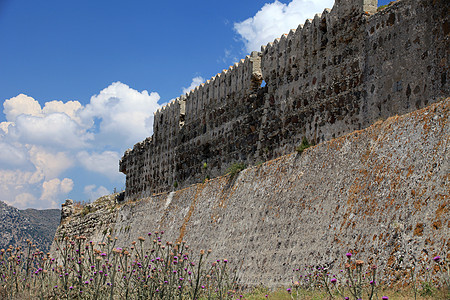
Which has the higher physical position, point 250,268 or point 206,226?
point 206,226

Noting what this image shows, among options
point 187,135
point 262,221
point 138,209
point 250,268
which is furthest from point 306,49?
point 138,209

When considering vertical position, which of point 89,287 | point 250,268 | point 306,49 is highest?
point 306,49

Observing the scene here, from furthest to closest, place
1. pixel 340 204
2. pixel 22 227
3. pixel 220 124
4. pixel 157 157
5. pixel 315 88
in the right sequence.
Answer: pixel 22 227, pixel 157 157, pixel 220 124, pixel 315 88, pixel 340 204

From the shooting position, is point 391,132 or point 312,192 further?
point 312,192

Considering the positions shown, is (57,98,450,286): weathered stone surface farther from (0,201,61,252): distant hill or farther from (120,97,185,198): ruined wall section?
(0,201,61,252): distant hill

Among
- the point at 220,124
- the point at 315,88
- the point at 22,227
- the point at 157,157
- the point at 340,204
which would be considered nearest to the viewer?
the point at 340,204

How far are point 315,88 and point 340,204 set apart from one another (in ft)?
12.3

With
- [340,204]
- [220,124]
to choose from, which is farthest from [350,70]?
[220,124]

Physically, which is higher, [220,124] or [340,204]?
[220,124]

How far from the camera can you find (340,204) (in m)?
10.8

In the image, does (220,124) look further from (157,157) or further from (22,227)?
(22,227)

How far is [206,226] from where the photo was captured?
1600cm

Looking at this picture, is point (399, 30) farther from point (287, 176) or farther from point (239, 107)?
point (239, 107)

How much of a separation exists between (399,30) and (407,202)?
387cm
